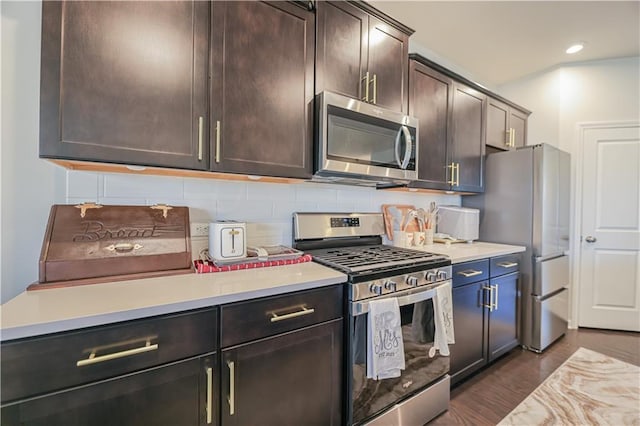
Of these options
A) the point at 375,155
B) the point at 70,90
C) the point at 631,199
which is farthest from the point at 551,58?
the point at 70,90

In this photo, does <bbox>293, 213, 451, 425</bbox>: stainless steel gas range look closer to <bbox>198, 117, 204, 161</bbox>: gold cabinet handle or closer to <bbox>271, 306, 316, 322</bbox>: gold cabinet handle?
<bbox>271, 306, 316, 322</bbox>: gold cabinet handle

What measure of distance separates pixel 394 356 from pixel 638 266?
334 cm

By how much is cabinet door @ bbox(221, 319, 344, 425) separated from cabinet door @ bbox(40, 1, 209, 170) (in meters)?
0.86

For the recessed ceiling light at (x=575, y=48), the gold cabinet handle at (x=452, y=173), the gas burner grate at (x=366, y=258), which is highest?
the recessed ceiling light at (x=575, y=48)

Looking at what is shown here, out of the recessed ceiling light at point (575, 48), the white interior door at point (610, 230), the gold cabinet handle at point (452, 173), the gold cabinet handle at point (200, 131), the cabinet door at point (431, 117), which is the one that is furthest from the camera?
the white interior door at point (610, 230)

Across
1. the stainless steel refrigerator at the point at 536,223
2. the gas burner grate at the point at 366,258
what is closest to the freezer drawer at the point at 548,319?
the stainless steel refrigerator at the point at 536,223

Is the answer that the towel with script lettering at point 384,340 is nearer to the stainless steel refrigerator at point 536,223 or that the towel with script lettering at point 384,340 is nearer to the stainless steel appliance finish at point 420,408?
the stainless steel appliance finish at point 420,408

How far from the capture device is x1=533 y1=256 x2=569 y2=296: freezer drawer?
8.03 ft

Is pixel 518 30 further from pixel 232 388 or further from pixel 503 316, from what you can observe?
pixel 232 388

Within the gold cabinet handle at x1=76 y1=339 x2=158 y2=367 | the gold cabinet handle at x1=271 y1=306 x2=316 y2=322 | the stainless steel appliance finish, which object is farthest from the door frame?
the gold cabinet handle at x1=76 y1=339 x2=158 y2=367

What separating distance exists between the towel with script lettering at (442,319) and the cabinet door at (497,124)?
191 cm

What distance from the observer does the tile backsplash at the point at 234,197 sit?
132cm

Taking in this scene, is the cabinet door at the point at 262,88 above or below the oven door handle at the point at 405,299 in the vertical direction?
above

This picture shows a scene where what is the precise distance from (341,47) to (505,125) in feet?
7.43
